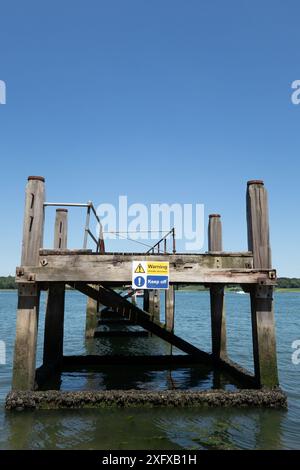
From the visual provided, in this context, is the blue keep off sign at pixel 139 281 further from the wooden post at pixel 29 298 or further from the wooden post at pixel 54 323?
the wooden post at pixel 54 323

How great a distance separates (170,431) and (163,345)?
12563 millimetres

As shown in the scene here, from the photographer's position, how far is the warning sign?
7.96 metres

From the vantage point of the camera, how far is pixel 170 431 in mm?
6832

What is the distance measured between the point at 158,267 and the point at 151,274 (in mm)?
190

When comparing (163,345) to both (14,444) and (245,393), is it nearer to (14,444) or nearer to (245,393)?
(245,393)

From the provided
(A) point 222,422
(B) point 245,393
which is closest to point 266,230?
(B) point 245,393

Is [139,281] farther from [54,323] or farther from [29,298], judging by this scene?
[54,323]

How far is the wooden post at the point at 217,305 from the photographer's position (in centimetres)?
1136

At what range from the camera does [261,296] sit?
796cm

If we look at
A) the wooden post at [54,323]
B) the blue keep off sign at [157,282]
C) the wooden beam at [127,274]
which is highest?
the wooden beam at [127,274]

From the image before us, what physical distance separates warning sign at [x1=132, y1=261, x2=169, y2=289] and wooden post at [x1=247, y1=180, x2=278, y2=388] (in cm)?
177

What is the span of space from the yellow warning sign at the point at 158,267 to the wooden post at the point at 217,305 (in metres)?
3.53

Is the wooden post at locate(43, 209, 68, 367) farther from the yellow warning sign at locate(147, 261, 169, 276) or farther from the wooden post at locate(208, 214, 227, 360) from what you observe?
the wooden post at locate(208, 214, 227, 360)

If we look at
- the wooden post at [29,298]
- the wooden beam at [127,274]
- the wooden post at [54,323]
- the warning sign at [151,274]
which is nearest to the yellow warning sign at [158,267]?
the warning sign at [151,274]
